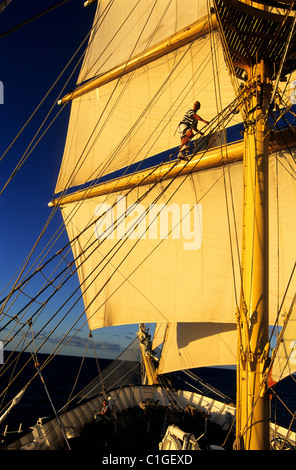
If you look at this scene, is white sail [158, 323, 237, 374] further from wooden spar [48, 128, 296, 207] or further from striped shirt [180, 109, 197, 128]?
striped shirt [180, 109, 197, 128]

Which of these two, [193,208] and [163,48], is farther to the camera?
[163,48]

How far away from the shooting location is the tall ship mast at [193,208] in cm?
436

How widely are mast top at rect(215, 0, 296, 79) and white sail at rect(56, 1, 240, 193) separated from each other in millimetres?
5749

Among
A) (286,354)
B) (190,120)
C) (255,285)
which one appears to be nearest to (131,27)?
(190,120)

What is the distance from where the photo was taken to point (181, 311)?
403 inches

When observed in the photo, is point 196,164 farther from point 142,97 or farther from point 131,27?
point 131,27

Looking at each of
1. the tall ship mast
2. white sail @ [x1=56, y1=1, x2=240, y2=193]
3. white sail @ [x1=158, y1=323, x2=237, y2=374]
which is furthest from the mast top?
white sail @ [x1=158, y1=323, x2=237, y2=374]

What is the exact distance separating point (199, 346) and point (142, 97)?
1128 cm

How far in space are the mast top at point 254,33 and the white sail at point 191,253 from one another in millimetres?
3682

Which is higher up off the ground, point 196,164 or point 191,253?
point 196,164

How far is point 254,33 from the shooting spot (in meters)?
4.66

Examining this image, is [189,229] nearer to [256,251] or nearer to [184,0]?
[256,251]

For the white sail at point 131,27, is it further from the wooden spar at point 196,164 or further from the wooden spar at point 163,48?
the wooden spar at point 196,164

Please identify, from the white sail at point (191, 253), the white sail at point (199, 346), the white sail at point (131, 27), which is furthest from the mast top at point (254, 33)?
the white sail at point (131, 27)
